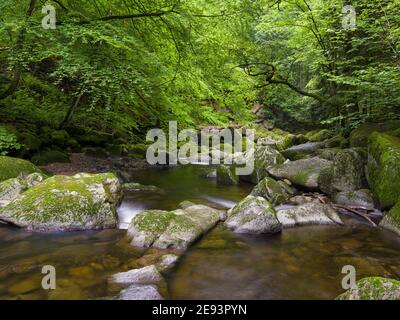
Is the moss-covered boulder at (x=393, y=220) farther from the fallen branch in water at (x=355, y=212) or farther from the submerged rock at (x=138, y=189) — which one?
the submerged rock at (x=138, y=189)

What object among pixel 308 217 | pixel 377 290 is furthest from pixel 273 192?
pixel 377 290

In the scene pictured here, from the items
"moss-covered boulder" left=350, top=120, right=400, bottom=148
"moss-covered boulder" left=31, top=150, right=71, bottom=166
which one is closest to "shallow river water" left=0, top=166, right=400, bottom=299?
"moss-covered boulder" left=350, top=120, right=400, bottom=148

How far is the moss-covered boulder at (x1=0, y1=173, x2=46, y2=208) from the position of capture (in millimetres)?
6631

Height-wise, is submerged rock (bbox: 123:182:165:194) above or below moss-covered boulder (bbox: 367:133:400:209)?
below

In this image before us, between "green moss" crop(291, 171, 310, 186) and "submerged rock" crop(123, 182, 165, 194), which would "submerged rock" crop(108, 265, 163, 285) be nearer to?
"submerged rock" crop(123, 182, 165, 194)

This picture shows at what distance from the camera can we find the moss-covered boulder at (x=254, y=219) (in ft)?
20.2

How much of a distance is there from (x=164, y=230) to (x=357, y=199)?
514cm

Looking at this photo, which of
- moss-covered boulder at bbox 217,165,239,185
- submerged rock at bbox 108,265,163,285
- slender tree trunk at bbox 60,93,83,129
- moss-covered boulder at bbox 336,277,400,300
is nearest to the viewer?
moss-covered boulder at bbox 336,277,400,300

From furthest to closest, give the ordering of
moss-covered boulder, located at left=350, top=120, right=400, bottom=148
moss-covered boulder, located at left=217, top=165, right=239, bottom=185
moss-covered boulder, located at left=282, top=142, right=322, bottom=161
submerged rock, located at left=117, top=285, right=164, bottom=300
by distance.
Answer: moss-covered boulder, located at left=282, top=142, right=322, bottom=161 < moss-covered boulder, located at left=217, top=165, right=239, bottom=185 < moss-covered boulder, located at left=350, top=120, right=400, bottom=148 < submerged rock, located at left=117, top=285, right=164, bottom=300

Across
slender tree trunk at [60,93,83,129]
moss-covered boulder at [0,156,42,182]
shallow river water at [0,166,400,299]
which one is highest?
slender tree trunk at [60,93,83,129]

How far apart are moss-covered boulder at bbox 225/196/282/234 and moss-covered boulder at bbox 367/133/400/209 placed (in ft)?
8.55

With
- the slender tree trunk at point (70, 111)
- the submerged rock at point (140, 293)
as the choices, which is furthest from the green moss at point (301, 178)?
the slender tree trunk at point (70, 111)

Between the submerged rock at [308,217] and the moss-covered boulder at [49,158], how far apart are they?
8120mm

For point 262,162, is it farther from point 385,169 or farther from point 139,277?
point 139,277
